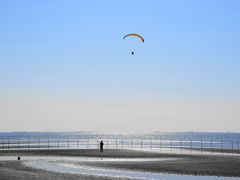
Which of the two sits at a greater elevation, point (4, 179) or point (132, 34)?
point (132, 34)

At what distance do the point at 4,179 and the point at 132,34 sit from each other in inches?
904

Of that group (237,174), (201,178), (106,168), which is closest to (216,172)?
(237,174)

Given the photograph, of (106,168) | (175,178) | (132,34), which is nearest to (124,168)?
(106,168)

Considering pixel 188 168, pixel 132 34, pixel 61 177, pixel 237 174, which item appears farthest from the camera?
pixel 132 34

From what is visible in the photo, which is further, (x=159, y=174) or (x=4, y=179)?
(x=159, y=174)

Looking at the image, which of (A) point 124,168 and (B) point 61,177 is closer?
(B) point 61,177

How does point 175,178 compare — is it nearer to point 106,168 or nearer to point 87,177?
point 87,177

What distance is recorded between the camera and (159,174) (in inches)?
1256

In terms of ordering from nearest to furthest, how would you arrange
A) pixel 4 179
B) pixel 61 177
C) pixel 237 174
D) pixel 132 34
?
pixel 4 179
pixel 61 177
pixel 237 174
pixel 132 34

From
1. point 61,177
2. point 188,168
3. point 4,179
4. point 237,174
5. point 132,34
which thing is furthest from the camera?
point 132,34

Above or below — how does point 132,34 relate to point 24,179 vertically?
above

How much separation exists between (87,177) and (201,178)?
8.05 m

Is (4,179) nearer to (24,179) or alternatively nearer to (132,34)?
(24,179)

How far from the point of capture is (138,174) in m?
31.8
